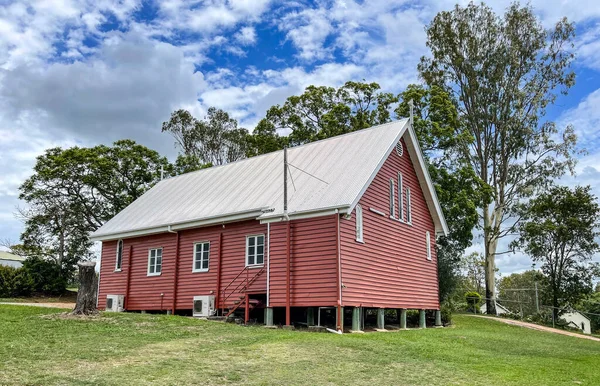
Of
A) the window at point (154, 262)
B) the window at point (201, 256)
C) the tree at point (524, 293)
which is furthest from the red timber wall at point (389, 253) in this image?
the tree at point (524, 293)

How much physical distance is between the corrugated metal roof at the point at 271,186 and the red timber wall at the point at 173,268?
606 millimetres

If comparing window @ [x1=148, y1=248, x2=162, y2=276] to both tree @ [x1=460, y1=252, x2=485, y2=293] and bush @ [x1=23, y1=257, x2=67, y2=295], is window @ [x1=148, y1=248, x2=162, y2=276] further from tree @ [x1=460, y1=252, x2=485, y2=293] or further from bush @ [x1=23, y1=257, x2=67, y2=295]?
tree @ [x1=460, y1=252, x2=485, y2=293]

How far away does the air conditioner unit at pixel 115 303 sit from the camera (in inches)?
969

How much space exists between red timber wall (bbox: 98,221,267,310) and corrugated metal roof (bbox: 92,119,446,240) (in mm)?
606

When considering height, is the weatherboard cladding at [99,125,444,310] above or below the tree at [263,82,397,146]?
below

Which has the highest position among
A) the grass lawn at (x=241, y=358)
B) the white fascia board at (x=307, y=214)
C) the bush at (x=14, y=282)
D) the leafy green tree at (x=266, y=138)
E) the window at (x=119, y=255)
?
the leafy green tree at (x=266, y=138)

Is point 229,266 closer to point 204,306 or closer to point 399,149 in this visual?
point 204,306

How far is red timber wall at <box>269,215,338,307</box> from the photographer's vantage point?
1814 centimetres

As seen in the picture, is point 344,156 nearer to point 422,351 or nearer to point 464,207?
point 422,351

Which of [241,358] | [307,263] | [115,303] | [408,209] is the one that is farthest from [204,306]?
[241,358]

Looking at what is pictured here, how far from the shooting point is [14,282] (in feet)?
120

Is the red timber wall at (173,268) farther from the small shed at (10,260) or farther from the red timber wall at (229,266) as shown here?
the small shed at (10,260)

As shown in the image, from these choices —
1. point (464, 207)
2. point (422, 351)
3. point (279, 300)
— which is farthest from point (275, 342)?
point (464, 207)

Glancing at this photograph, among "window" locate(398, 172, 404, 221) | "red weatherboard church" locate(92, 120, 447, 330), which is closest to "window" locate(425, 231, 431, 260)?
"red weatherboard church" locate(92, 120, 447, 330)
